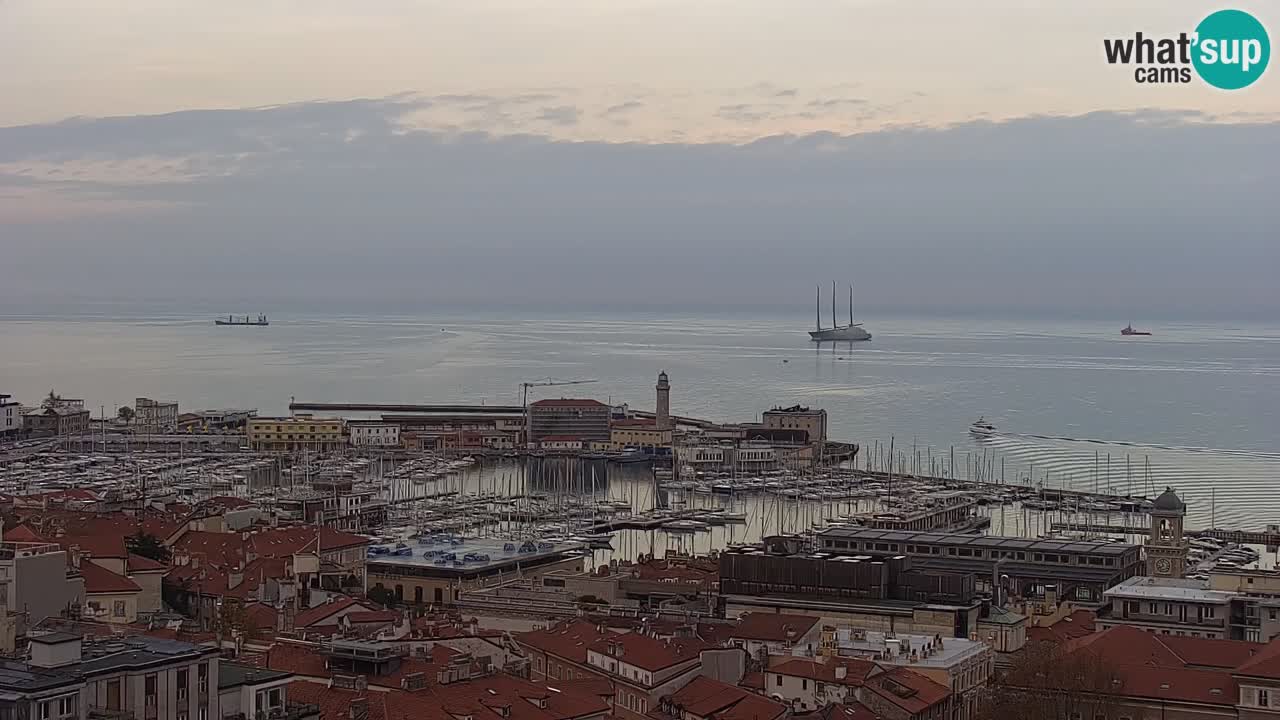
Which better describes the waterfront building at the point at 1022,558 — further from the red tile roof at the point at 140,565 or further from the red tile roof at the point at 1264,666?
the red tile roof at the point at 140,565

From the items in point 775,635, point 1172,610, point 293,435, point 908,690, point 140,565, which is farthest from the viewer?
point 293,435

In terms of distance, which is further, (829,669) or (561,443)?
(561,443)

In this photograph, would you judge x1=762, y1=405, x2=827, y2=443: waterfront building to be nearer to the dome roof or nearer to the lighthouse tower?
the lighthouse tower

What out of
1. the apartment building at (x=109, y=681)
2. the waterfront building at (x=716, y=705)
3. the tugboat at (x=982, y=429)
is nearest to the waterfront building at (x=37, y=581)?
the apartment building at (x=109, y=681)

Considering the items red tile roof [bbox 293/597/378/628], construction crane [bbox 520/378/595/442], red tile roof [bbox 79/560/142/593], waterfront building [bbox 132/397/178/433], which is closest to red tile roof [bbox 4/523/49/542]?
red tile roof [bbox 79/560/142/593]

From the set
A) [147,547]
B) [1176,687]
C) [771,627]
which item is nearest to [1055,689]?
[1176,687]

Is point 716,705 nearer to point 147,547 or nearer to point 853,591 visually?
point 853,591
